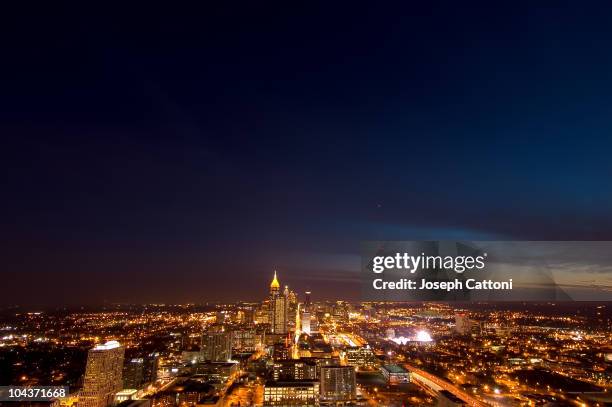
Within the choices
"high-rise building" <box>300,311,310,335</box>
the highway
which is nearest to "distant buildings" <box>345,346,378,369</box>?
the highway

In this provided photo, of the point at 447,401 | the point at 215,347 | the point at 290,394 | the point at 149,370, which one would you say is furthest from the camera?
the point at 215,347

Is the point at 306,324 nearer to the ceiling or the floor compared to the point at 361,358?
nearer to the floor

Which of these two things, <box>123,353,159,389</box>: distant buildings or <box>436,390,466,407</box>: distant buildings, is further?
<box>123,353,159,389</box>: distant buildings

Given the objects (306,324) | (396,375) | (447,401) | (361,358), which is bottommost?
(306,324)

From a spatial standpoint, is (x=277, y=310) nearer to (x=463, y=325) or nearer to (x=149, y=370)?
(x=463, y=325)

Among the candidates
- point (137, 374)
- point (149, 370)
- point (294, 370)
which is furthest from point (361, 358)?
point (137, 374)

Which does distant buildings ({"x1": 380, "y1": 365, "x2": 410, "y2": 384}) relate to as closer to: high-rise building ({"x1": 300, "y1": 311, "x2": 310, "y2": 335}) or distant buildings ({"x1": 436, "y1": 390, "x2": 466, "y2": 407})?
distant buildings ({"x1": 436, "y1": 390, "x2": 466, "y2": 407})

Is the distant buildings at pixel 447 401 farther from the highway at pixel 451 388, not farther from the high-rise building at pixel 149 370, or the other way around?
the high-rise building at pixel 149 370
